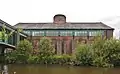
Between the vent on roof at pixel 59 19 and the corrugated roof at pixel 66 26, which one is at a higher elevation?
the vent on roof at pixel 59 19

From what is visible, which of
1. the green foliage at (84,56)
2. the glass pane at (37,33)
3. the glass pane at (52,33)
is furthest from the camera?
the glass pane at (37,33)

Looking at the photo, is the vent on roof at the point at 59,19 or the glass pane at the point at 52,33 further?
the vent on roof at the point at 59,19

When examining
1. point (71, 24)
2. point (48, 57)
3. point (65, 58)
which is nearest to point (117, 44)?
point (65, 58)

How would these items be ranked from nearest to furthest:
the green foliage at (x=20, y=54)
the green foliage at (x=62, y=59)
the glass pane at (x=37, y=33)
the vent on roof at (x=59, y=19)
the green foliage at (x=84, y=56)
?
1. the green foliage at (x=84, y=56)
2. the green foliage at (x=20, y=54)
3. the green foliage at (x=62, y=59)
4. the glass pane at (x=37, y=33)
5. the vent on roof at (x=59, y=19)

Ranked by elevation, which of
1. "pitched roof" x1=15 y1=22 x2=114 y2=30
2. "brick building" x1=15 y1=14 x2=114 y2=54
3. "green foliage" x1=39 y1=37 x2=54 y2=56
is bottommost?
"green foliage" x1=39 y1=37 x2=54 y2=56

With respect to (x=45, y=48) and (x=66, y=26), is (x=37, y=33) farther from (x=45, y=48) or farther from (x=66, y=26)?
(x=45, y=48)

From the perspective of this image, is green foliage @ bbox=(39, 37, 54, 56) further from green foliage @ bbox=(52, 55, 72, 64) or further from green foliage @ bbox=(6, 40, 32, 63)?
green foliage @ bbox=(6, 40, 32, 63)

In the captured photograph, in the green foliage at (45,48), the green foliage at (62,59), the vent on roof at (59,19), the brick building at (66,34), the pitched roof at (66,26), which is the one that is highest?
the vent on roof at (59,19)

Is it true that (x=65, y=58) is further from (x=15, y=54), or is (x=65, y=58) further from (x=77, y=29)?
(x=77, y=29)

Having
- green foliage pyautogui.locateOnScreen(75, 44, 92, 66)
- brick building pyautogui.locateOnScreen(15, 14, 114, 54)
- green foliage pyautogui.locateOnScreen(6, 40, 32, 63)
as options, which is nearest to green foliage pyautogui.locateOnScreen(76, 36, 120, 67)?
green foliage pyautogui.locateOnScreen(75, 44, 92, 66)

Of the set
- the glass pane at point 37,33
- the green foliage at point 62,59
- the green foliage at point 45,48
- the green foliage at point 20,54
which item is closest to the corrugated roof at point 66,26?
the glass pane at point 37,33

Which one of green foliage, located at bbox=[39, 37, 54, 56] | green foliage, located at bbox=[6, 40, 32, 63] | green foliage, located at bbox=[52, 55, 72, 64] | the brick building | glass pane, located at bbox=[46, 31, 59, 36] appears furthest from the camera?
glass pane, located at bbox=[46, 31, 59, 36]

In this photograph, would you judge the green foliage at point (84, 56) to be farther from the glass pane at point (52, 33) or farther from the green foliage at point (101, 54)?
the glass pane at point (52, 33)

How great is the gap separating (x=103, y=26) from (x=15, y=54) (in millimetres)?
28061
